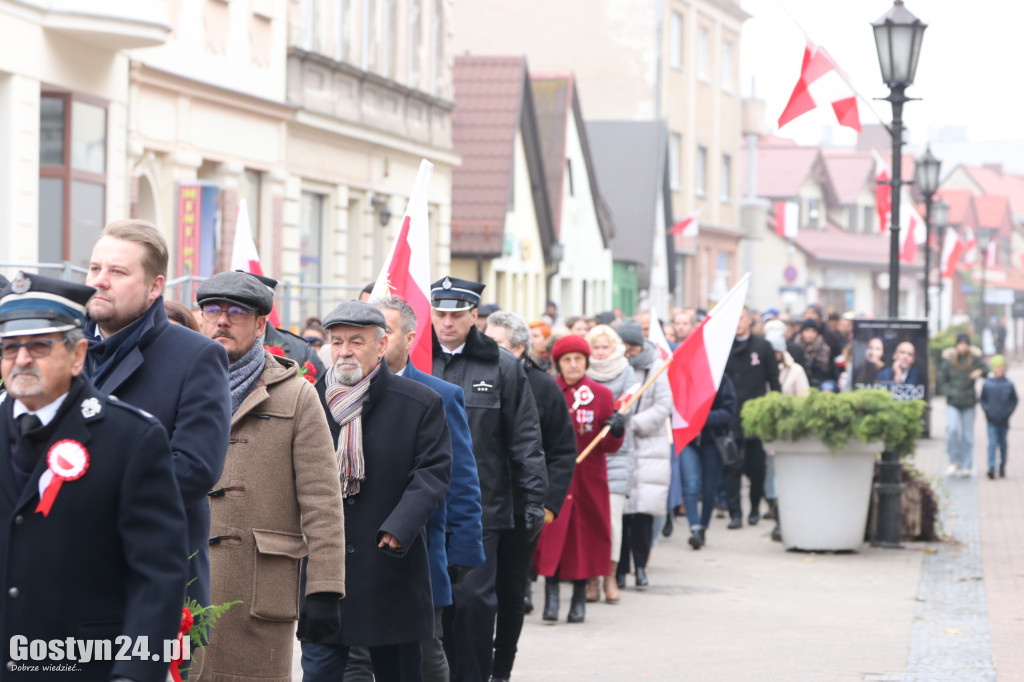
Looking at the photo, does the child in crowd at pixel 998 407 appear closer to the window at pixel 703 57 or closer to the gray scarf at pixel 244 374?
the gray scarf at pixel 244 374

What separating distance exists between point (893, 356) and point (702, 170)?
118 feet

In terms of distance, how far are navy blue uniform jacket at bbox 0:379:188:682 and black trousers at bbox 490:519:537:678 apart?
452 centimetres

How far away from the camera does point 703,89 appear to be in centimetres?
5222

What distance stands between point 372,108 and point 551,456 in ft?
56.5

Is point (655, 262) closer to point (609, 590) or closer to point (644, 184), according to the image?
point (644, 184)

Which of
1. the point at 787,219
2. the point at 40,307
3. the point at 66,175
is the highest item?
the point at 787,219

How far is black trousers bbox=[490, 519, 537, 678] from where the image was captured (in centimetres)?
843

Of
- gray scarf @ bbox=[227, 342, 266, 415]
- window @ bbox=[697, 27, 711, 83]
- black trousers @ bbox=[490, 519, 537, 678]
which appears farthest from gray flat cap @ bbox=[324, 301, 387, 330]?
window @ bbox=[697, 27, 711, 83]

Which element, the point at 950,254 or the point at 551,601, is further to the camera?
the point at 950,254

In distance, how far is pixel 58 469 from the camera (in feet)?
12.7

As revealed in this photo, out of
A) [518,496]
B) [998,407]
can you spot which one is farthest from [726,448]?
[998,407]

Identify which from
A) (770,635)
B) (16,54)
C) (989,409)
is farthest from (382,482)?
(989,409)

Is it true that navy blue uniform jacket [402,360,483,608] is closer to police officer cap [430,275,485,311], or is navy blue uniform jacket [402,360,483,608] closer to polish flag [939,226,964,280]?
police officer cap [430,275,485,311]

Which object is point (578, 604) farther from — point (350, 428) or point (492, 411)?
point (350, 428)
